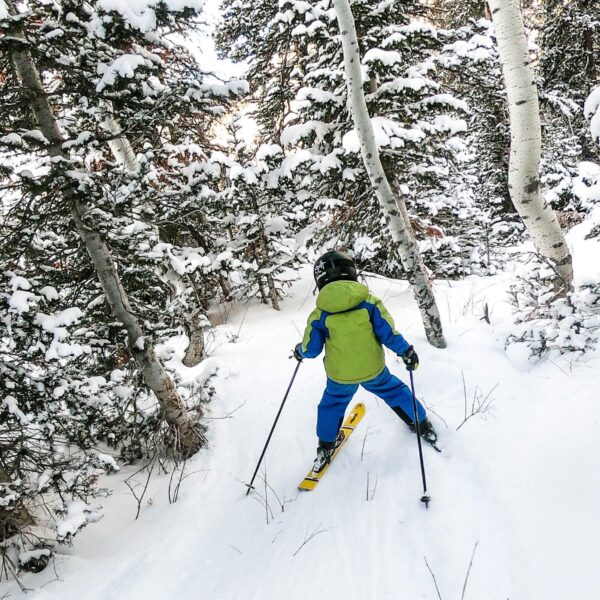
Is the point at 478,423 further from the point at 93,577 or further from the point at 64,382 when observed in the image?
the point at 64,382

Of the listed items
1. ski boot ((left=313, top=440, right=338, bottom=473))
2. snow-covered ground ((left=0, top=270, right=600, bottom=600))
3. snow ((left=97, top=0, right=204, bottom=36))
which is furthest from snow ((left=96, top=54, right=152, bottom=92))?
snow-covered ground ((left=0, top=270, right=600, bottom=600))

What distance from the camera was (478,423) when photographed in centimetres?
388

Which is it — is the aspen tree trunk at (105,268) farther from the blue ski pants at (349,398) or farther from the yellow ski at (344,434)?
the blue ski pants at (349,398)

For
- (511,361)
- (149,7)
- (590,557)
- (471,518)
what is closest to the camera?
(590,557)

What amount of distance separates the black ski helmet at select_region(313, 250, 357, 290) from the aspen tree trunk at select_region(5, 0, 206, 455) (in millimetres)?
2441

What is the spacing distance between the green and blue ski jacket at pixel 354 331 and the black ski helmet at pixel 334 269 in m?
0.13

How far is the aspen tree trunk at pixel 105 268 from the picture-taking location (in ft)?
13.4

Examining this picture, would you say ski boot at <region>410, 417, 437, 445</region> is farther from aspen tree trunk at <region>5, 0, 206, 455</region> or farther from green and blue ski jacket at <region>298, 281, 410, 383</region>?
aspen tree trunk at <region>5, 0, 206, 455</region>

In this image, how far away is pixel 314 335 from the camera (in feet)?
12.8

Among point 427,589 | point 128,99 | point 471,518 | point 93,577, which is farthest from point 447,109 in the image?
point 93,577

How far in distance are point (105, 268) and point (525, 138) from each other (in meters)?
5.30

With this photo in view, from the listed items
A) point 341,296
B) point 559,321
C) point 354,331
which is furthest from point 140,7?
point 559,321

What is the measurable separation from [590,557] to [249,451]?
11.5ft

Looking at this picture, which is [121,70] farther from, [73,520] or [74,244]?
[73,520]
